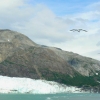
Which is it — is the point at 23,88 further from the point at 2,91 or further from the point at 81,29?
the point at 81,29

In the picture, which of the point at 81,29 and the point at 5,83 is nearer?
the point at 81,29

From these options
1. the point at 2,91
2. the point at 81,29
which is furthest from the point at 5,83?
the point at 81,29

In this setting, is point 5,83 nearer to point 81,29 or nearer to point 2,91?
point 2,91

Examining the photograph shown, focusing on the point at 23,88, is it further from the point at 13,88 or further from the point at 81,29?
the point at 81,29

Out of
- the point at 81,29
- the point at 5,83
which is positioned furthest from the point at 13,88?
the point at 81,29

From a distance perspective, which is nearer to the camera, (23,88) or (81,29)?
(81,29)

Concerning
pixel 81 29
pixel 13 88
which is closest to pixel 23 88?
pixel 13 88
